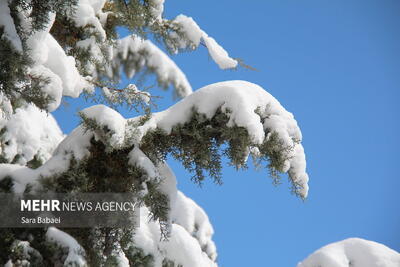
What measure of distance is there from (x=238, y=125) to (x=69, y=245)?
1.35 meters

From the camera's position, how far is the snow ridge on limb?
2.62m

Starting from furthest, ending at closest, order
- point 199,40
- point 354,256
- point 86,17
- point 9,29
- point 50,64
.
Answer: point 354,256 < point 199,40 < point 86,17 < point 50,64 < point 9,29

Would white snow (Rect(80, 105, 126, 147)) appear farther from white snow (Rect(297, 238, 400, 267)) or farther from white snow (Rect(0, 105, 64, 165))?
white snow (Rect(297, 238, 400, 267))

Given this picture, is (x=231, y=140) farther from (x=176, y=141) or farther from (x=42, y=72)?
(x=42, y=72)

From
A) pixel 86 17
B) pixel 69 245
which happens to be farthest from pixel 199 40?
pixel 69 245

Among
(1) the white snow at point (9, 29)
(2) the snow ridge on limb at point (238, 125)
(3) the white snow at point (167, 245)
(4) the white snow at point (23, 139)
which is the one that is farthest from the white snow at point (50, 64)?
(4) the white snow at point (23, 139)

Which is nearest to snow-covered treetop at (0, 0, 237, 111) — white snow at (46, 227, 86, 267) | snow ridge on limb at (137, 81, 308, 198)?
snow ridge on limb at (137, 81, 308, 198)

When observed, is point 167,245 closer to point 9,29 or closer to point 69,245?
point 69,245

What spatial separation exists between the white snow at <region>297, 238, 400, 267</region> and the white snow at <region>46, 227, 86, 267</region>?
5.40 meters

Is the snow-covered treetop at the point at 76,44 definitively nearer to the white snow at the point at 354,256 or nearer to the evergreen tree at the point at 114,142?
the evergreen tree at the point at 114,142

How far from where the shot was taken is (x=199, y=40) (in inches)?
167

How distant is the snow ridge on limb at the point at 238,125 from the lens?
262cm

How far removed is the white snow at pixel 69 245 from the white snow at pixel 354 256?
540 centimetres

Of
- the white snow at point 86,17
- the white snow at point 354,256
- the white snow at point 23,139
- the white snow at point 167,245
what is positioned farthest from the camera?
the white snow at point 354,256
